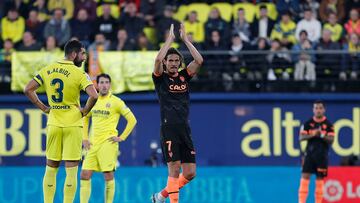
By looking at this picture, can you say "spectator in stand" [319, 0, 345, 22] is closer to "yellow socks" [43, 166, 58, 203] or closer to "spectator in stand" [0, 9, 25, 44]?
"spectator in stand" [0, 9, 25, 44]

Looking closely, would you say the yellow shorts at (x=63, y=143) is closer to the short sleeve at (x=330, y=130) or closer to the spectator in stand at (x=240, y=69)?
the short sleeve at (x=330, y=130)

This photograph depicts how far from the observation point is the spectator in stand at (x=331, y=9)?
21969 mm

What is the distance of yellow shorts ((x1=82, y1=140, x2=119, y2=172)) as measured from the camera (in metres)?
15.0

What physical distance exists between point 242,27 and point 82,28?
3410mm

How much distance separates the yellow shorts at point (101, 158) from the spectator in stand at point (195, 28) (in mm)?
6649

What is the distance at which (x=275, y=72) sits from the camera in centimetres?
2086

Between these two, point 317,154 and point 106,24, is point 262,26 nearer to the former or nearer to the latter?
point 106,24

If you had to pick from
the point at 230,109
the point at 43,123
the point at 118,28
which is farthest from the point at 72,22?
the point at 230,109

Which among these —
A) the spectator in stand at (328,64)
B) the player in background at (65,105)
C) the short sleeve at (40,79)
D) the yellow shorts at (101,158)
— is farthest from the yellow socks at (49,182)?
the spectator in stand at (328,64)

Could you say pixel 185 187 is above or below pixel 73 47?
below

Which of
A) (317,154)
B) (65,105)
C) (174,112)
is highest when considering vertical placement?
(65,105)

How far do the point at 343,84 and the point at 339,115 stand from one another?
2.21 ft

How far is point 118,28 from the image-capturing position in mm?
21453

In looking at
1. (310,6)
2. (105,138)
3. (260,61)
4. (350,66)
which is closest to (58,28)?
(260,61)
